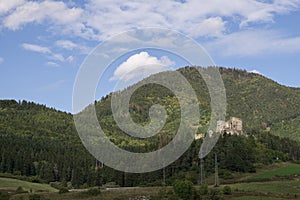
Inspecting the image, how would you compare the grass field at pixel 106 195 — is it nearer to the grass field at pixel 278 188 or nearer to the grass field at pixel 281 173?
the grass field at pixel 278 188

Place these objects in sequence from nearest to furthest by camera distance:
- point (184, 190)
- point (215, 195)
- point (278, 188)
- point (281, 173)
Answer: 1. point (184, 190)
2. point (215, 195)
3. point (278, 188)
4. point (281, 173)

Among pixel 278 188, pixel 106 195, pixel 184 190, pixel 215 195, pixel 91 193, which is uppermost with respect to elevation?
pixel 278 188

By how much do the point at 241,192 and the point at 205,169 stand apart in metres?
36.0

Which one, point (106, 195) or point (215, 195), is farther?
point (106, 195)

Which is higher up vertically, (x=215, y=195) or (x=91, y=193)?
(x=215, y=195)

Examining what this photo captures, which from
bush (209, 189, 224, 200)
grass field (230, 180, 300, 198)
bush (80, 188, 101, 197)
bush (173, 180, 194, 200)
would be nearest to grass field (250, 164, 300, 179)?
grass field (230, 180, 300, 198)

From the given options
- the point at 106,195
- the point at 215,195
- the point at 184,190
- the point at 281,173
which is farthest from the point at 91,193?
the point at 281,173

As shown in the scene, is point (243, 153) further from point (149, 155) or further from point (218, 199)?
point (218, 199)

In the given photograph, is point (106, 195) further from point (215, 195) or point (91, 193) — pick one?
point (215, 195)

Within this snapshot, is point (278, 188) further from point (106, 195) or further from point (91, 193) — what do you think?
point (91, 193)

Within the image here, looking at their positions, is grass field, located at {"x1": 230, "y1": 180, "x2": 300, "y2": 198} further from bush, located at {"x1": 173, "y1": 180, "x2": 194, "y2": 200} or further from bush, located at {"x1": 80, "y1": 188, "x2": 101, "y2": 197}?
bush, located at {"x1": 80, "y1": 188, "x2": 101, "y2": 197}

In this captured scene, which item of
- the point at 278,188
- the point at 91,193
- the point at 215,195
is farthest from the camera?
the point at 278,188

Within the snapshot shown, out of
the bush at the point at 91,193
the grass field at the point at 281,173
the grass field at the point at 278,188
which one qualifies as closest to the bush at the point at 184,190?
the grass field at the point at 278,188

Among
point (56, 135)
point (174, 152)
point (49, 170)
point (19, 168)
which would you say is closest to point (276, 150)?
point (174, 152)
